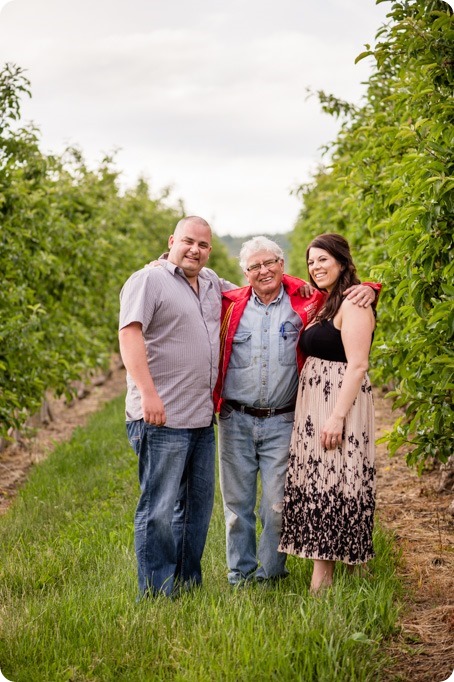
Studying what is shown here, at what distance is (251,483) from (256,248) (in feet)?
4.55

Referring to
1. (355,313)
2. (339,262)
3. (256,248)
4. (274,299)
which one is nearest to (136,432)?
(274,299)

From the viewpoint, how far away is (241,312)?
14.7 feet

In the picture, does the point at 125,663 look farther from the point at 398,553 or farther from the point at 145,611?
the point at 398,553

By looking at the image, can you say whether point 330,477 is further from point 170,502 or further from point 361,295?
point 361,295

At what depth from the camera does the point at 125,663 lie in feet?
11.3

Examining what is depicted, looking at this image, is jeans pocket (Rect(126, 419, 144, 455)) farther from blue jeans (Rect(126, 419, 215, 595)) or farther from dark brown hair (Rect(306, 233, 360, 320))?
dark brown hair (Rect(306, 233, 360, 320))

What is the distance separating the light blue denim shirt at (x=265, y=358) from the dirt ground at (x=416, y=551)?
100 centimetres

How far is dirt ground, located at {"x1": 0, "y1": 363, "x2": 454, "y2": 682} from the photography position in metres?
3.60

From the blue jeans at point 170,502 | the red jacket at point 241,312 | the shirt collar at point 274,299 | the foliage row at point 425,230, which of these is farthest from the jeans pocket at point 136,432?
the foliage row at point 425,230

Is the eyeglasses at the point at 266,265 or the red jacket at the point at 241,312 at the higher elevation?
the eyeglasses at the point at 266,265

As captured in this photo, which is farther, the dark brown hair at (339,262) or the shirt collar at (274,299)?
the shirt collar at (274,299)

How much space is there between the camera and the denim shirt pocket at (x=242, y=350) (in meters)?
4.42

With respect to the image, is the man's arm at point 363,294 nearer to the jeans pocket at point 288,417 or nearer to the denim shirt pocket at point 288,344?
the denim shirt pocket at point 288,344

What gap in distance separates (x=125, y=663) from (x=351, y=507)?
143 cm
